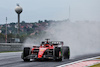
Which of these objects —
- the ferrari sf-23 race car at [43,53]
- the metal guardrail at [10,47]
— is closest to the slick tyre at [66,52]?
the ferrari sf-23 race car at [43,53]

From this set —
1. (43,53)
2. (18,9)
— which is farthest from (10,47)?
(18,9)

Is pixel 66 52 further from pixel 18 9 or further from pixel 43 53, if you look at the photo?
pixel 18 9

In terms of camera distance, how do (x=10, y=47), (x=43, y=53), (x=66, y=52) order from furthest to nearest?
(x=10, y=47), (x=66, y=52), (x=43, y=53)

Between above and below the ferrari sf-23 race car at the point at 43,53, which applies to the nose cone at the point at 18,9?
above

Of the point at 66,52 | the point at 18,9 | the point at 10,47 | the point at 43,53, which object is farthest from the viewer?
the point at 18,9

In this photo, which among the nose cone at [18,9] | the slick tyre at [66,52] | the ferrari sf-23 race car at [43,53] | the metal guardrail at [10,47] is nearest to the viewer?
the ferrari sf-23 race car at [43,53]

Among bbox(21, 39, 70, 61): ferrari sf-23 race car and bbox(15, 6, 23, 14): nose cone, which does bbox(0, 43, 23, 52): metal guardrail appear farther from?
bbox(15, 6, 23, 14): nose cone

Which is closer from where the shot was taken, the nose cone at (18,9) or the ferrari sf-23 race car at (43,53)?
the ferrari sf-23 race car at (43,53)

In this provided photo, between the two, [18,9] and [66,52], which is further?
[18,9]

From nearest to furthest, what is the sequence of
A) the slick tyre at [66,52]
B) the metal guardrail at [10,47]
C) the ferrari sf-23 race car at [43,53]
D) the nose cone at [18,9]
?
the ferrari sf-23 race car at [43,53] → the slick tyre at [66,52] → the metal guardrail at [10,47] → the nose cone at [18,9]

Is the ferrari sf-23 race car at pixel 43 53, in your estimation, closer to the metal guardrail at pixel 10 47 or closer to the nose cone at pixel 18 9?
the metal guardrail at pixel 10 47

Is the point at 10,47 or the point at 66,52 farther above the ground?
the point at 66,52

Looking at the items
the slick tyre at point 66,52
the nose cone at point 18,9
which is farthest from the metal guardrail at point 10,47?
the nose cone at point 18,9

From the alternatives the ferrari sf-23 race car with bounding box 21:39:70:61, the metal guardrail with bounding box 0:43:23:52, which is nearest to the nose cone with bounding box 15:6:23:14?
the metal guardrail with bounding box 0:43:23:52
